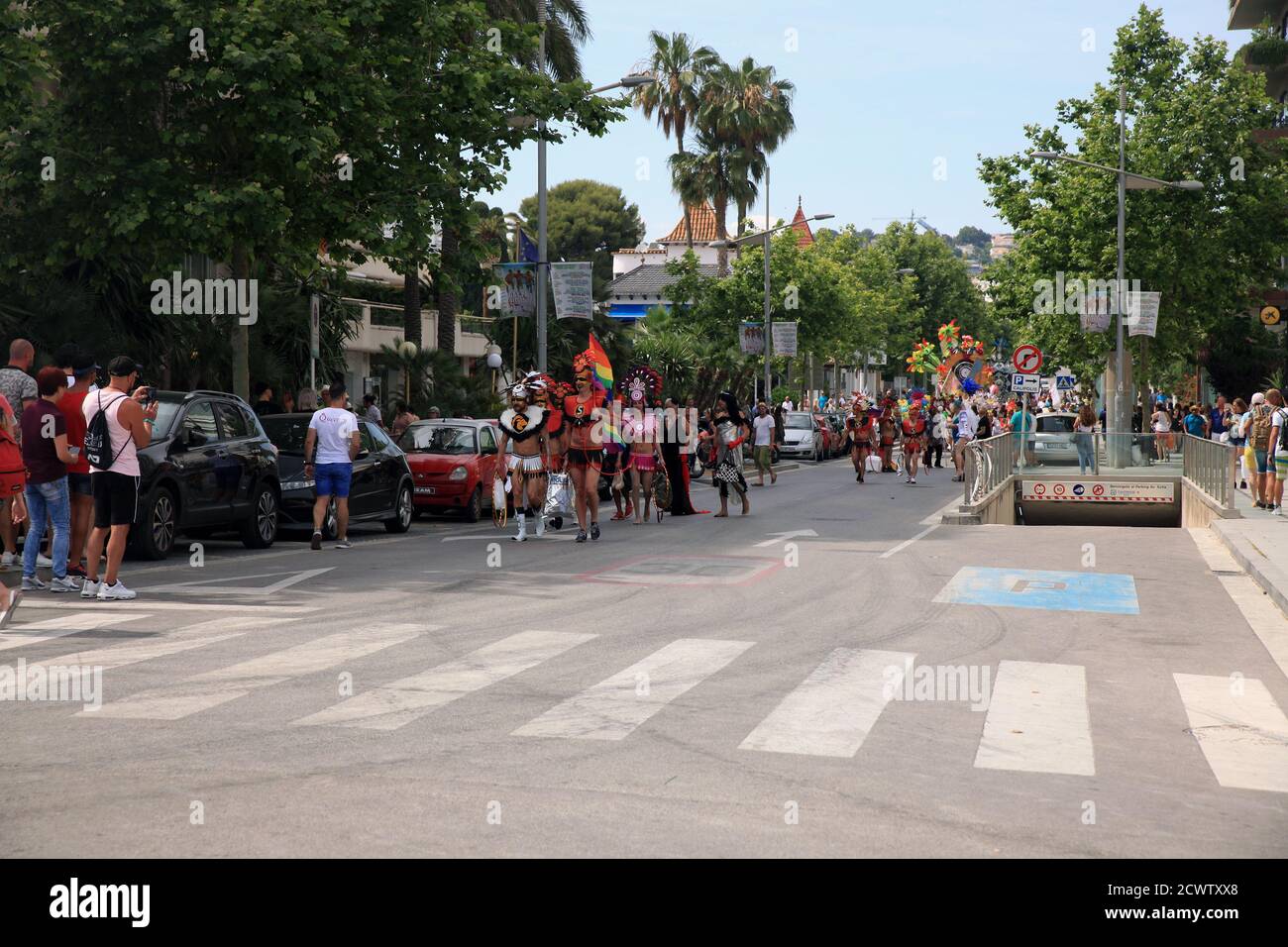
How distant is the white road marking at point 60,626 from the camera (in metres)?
10.2

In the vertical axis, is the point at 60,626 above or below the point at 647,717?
above

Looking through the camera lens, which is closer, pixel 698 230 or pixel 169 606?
pixel 169 606

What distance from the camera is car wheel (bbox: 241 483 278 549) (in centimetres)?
1775

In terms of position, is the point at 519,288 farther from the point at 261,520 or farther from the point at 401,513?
the point at 261,520

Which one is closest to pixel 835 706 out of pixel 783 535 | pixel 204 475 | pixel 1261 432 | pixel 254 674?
pixel 254 674

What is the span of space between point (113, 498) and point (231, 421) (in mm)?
5370

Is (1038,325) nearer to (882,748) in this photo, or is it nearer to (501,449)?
(501,449)

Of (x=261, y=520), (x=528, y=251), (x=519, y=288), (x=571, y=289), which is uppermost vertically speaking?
(x=528, y=251)

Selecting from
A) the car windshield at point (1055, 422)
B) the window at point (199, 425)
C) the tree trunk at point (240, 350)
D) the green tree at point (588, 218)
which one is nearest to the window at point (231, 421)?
the window at point (199, 425)

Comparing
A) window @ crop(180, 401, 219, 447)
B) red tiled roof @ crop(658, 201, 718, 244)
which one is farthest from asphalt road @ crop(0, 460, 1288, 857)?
red tiled roof @ crop(658, 201, 718, 244)

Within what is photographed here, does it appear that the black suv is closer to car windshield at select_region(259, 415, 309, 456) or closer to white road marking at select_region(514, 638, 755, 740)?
car windshield at select_region(259, 415, 309, 456)

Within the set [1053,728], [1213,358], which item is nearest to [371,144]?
[1053,728]

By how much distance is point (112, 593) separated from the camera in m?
12.4

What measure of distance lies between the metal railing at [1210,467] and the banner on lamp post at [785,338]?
26.1 m
